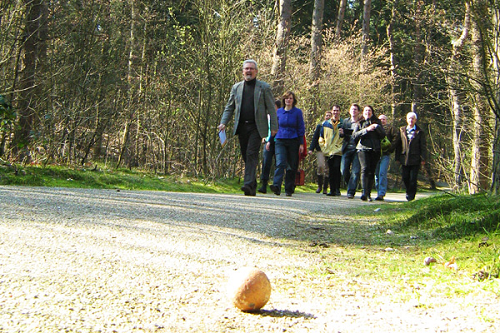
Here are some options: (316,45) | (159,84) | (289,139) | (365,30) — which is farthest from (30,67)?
(365,30)

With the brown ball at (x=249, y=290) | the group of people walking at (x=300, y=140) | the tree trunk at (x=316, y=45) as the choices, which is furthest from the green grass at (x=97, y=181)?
the tree trunk at (x=316, y=45)

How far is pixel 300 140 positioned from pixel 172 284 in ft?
30.3

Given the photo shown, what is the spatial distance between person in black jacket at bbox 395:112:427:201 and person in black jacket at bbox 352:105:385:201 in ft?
3.77

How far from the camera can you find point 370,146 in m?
13.1

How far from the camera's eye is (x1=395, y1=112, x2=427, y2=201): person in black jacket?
14.0m

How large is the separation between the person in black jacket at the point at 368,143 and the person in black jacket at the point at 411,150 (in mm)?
1149

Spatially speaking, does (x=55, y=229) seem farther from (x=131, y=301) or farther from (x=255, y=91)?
(x=255, y=91)

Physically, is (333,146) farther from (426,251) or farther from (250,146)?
(426,251)

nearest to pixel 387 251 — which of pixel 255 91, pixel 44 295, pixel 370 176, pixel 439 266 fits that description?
pixel 439 266

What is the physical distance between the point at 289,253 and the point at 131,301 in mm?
2069

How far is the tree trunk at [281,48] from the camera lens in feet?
55.0

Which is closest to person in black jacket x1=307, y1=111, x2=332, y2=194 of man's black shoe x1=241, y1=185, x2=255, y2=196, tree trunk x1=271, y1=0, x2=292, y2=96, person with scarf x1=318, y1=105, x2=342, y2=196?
person with scarf x1=318, y1=105, x2=342, y2=196

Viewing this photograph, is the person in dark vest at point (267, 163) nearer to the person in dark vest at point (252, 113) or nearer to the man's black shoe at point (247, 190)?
the man's black shoe at point (247, 190)

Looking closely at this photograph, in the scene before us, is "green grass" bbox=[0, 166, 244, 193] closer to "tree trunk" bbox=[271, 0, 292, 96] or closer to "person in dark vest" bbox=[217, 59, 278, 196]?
"person in dark vest" bbox=[217, 59, 278, 196]
